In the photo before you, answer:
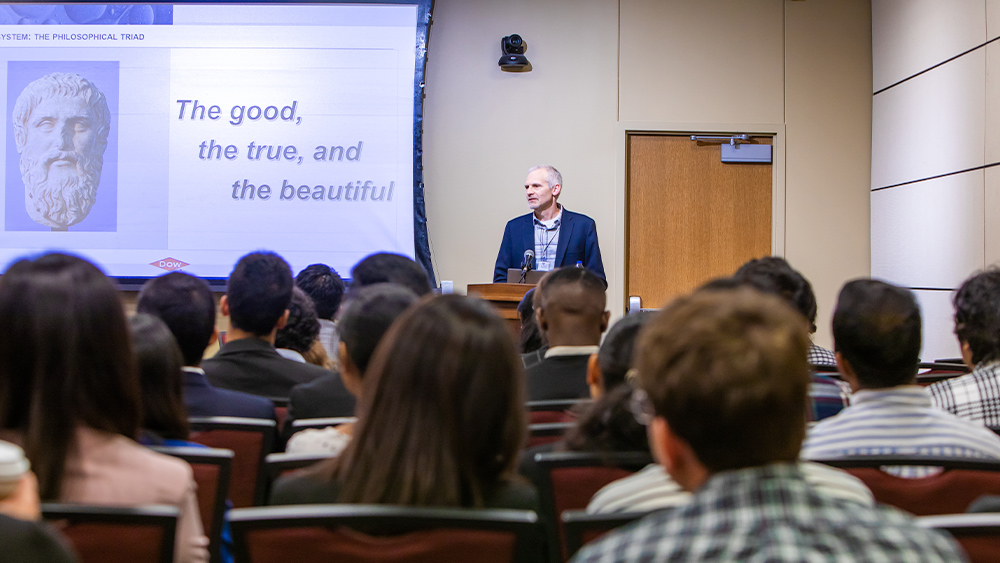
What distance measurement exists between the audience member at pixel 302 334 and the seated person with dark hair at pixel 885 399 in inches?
69.7

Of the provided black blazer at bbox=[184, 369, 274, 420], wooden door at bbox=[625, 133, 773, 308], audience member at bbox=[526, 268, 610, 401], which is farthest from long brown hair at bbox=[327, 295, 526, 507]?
wooden door at bbox=[625, 133, 773, 308]

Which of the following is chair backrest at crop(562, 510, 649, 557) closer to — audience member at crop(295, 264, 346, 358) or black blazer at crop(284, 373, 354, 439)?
black blazer at crop(284, 373, 354, 439)

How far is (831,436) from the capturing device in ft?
5.44

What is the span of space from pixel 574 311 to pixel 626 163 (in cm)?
375

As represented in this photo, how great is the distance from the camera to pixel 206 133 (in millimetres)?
5770

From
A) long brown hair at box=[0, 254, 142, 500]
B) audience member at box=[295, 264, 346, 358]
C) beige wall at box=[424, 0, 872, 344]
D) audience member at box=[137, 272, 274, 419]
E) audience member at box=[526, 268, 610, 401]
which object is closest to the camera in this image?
long brown hair at box=[0, 254, 142, 500]

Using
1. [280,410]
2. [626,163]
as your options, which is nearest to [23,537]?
[280,410]

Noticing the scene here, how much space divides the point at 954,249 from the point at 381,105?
3725 millimetres

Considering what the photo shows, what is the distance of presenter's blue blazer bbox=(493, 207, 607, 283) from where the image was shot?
5.56m

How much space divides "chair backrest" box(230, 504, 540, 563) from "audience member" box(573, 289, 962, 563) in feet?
0.69

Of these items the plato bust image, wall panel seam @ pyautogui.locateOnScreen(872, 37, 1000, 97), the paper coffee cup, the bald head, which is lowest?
the paper coffee cup

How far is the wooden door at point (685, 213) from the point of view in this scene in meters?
6.14

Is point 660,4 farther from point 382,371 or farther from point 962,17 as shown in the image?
point 382,371

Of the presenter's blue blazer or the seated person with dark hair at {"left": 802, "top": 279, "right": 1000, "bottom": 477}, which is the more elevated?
the presenter's blue blazer
